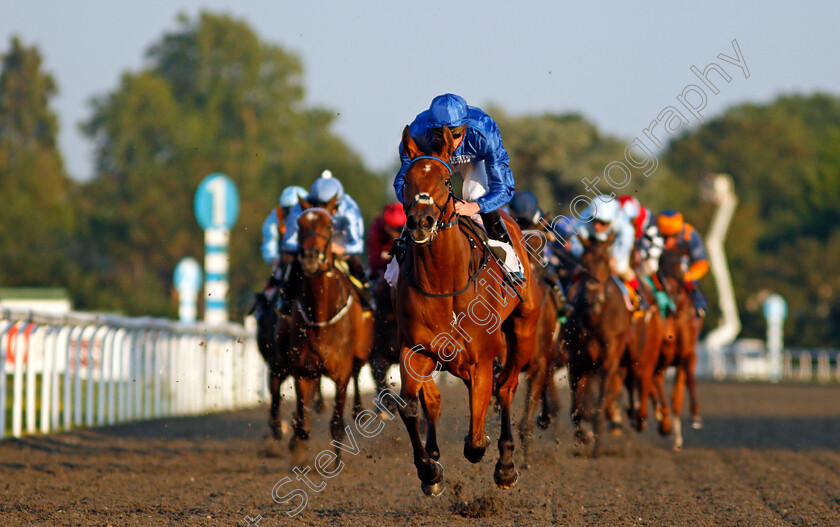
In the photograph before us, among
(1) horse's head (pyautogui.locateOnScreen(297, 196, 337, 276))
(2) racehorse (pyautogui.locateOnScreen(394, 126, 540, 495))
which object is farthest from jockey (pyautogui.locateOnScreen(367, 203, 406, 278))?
(2) racehorse (pyautogui.locateOnScreen(394, 126, 540, 495))

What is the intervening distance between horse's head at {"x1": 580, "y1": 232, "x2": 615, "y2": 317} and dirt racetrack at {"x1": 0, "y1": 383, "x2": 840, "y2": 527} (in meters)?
1.27

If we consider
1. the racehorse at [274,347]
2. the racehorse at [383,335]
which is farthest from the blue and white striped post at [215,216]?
the racehorse at [383,335]

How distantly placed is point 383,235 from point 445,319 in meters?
4.06

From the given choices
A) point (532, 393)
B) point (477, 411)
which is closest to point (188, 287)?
point (532, 393)

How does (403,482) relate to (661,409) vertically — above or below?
below

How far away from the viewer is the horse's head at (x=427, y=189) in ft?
18.2

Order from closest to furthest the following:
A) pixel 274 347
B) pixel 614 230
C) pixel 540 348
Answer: pixel 274 347 → pixel 540 348 → pixel 614 230

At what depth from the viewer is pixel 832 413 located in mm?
18594

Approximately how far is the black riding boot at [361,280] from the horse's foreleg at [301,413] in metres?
0.75

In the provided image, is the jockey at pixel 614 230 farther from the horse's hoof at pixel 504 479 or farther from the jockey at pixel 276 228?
the horse's hoof at pixel 504 479

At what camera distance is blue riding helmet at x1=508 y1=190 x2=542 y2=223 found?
377 inches

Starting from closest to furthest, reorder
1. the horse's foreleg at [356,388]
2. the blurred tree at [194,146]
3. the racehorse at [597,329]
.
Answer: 1. the horse's foreleg at [356,388]
2. the racehorse at [597,329]
3. the blurred tree at [194,146]

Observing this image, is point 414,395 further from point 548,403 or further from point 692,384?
point 692,384

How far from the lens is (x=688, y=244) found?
1330 centimetres
